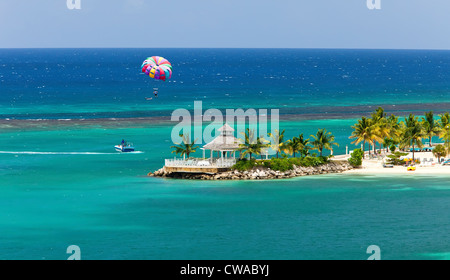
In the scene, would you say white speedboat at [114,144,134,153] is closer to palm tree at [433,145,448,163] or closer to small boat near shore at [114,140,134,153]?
small boat near shore at [114,140,134,153]

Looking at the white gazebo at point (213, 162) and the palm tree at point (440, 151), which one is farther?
the palm tree at point (440, 151)

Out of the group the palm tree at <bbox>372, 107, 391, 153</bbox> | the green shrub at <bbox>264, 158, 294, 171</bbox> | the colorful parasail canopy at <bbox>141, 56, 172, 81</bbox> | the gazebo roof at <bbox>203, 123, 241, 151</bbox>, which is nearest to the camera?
the gazebo roof at <bbox>203, 123, 241, 151</bbox>

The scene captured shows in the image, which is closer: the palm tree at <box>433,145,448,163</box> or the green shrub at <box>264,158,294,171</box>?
the green shrub at <box>264,158,294,171</box>

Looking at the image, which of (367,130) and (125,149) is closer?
(367,130)

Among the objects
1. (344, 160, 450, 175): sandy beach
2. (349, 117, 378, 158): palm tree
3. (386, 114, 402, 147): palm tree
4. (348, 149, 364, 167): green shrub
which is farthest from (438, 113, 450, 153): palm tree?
(348, 149, 364, 167): green shrub

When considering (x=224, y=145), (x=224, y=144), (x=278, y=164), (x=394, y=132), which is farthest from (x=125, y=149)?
(x=394, y=132)

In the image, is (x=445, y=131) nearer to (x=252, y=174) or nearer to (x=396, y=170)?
(x=396, y=170)

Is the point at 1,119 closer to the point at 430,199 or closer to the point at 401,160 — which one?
the point at 401,160

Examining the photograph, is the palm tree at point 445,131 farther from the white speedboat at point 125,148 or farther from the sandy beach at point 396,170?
the white speedboat at point 125,148

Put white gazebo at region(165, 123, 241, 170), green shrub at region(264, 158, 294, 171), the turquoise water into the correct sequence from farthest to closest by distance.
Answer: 1. green shrub at region(264, 158, 294, 171)
2. white gazebo at region(165, 123, 241, 170)
3. the turquoise water

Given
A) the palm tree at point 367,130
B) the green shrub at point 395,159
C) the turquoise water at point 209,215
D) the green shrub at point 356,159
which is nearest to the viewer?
the turquoise water at point 209,215

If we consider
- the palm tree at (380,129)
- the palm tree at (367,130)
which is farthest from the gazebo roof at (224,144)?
the palm tree at (380,129)

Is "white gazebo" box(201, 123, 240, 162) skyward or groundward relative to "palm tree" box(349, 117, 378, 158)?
groundward

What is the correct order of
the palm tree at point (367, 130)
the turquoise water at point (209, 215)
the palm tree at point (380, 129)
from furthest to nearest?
the palm tree at point (380, 129) < the palm tree at point (367, 130) < the turquoise water at point (209, 215)
